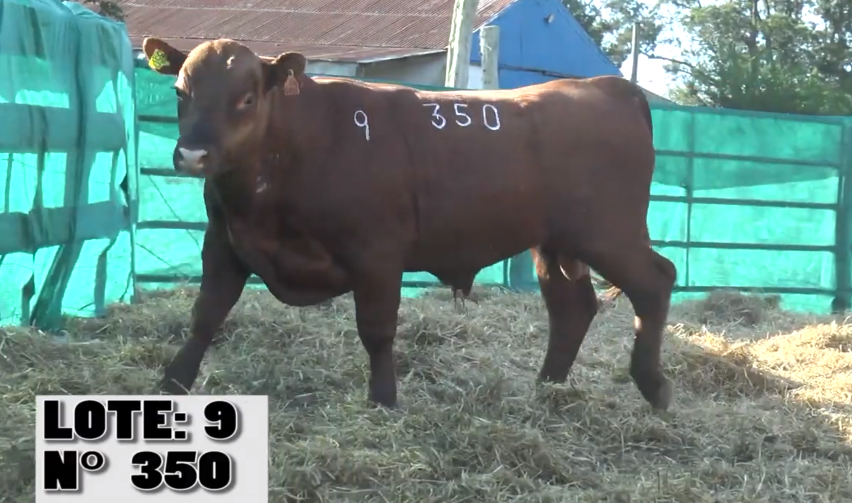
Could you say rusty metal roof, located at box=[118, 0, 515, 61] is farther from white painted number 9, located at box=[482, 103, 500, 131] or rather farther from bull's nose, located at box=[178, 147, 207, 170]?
bull's nose, located at box=[178, 147, 207, 170]

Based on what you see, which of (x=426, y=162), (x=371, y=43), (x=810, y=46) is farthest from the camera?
(x=810, y=46)

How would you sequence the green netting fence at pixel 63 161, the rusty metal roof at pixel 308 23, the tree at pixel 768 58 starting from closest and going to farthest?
1. the green netting fence at pixel 63 161
2. the rusty metal roof at pixel 308 23
3. the tree at pixel 768 58

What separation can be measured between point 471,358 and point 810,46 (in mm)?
Result: 32858

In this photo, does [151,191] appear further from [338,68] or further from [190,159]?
[338,68]

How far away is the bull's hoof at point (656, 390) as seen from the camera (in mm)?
5230

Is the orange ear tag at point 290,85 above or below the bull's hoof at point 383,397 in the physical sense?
above

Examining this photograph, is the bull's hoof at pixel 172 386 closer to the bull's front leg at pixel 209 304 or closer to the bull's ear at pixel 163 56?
the bull's front leg at pixel 209 304

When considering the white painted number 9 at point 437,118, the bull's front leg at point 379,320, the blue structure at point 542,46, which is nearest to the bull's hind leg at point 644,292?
the white painted number 9 at point 437,118

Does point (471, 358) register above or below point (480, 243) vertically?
below

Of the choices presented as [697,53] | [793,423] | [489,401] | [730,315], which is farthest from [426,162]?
[697,53]

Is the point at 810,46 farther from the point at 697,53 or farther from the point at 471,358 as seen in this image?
the point at 471,358

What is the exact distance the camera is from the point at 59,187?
19.5 feet

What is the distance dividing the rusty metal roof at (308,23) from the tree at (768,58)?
11253 mm

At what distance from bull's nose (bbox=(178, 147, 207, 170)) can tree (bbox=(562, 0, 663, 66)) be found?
A: 1797 inches
